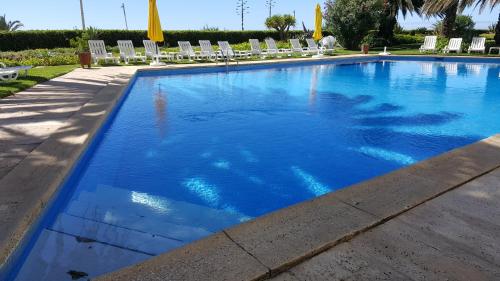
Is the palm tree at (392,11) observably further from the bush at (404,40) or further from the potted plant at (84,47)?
the potted plant at (84,47)

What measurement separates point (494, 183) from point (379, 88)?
25.6ft

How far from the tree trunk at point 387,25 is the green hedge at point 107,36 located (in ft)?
13.4

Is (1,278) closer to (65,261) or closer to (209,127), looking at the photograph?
(65,261)

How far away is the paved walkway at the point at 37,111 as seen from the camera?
13.2 ft

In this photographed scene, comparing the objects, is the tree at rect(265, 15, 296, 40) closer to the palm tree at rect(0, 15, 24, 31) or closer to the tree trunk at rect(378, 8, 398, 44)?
the tree trunk at rect(378, 8, 398, 44)

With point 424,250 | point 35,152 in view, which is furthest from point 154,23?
point 424,250

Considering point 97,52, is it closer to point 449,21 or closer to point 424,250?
point 424,250

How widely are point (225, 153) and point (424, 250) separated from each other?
3213 millimetres

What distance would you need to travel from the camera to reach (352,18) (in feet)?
69.6

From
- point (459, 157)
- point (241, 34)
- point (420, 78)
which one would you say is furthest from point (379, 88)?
point (241, 34)

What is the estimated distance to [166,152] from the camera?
195 inches

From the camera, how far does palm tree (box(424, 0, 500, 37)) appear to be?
17.7 meters

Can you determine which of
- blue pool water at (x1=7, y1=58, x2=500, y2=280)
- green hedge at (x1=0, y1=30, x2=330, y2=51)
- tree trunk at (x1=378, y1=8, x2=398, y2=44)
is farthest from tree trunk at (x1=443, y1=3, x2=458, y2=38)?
blue pool water at (x1=7, y1=58, x2=500, y2=280)

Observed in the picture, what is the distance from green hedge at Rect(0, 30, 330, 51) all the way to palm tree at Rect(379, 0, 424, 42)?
426cm
